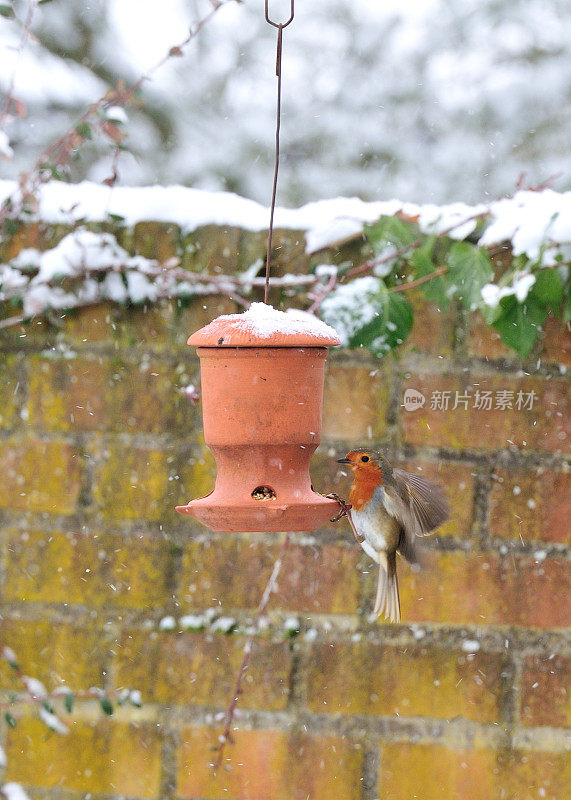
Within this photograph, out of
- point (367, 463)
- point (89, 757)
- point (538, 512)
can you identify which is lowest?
point (89, 757)

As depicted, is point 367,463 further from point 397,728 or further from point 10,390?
point 10,390

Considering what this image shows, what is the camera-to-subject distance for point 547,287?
133 centimetres

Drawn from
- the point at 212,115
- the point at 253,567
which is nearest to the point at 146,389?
the point at 253,567

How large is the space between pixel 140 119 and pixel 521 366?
201cm

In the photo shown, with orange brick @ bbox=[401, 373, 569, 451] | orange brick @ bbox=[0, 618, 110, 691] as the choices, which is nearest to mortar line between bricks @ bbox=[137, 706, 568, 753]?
orange brick @ bbox=[0, 618, 110, 691]

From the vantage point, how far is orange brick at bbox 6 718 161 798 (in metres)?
1.44

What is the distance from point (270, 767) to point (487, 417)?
23.9 inches

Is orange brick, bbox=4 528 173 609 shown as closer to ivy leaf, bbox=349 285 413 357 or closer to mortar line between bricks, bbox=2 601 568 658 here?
mortar line between bricks, bbox=2 601 568 658

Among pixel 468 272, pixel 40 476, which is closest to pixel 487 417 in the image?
pixel 468 272

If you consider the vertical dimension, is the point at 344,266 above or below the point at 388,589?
above

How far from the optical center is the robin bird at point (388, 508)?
47.4 inches

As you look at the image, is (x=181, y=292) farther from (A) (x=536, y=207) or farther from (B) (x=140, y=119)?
(B) (x=140, y=119)

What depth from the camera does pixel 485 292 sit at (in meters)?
1.32

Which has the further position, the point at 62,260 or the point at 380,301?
the point at 62,260
